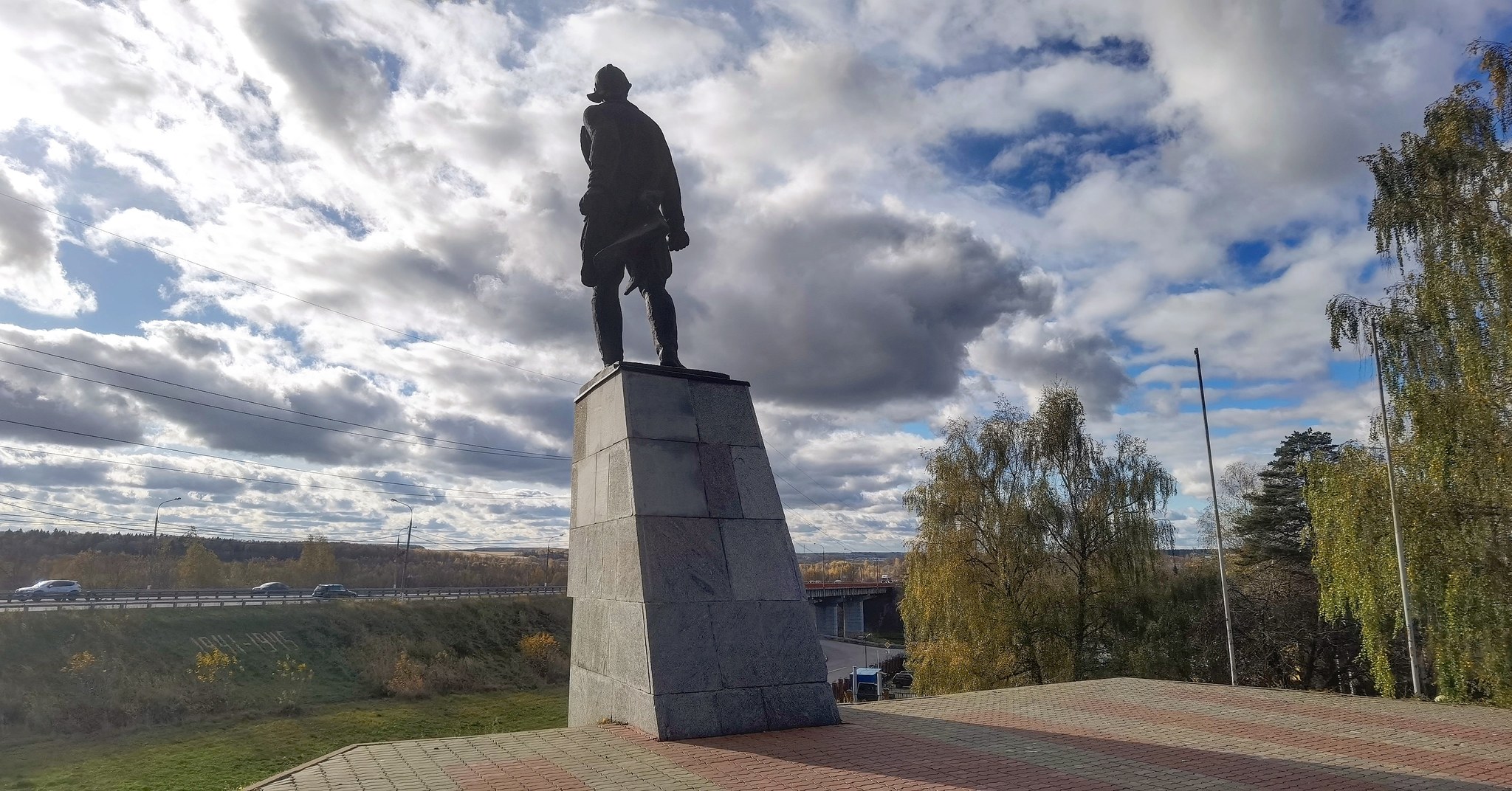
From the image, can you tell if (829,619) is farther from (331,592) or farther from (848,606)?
(331,592)

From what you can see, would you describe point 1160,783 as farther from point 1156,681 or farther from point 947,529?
point 947,529

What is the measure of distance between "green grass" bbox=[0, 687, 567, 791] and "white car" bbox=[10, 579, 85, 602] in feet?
50.8

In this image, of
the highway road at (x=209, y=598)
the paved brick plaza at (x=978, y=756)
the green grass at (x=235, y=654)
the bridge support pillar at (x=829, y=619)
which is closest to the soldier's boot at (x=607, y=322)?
the paved brick plaza at (x=978, y=756)

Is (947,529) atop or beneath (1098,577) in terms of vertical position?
atop

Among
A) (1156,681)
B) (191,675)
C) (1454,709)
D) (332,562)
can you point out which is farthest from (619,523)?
(332,562)

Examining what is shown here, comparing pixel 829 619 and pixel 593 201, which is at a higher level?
pixel 593 201

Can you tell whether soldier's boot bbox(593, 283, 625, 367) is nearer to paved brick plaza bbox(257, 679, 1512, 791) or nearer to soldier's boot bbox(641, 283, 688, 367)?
soldier's boot bbox(641, 283, 688, 367)

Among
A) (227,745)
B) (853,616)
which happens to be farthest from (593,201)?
(853,616)

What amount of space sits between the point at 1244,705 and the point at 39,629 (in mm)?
38667

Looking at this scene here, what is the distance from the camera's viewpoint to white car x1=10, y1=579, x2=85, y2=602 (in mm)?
39812

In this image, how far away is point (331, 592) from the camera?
A: 50.3m

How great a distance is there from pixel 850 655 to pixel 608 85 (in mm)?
68397

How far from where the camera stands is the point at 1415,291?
1243 centimetres

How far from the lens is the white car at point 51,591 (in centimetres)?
3981
